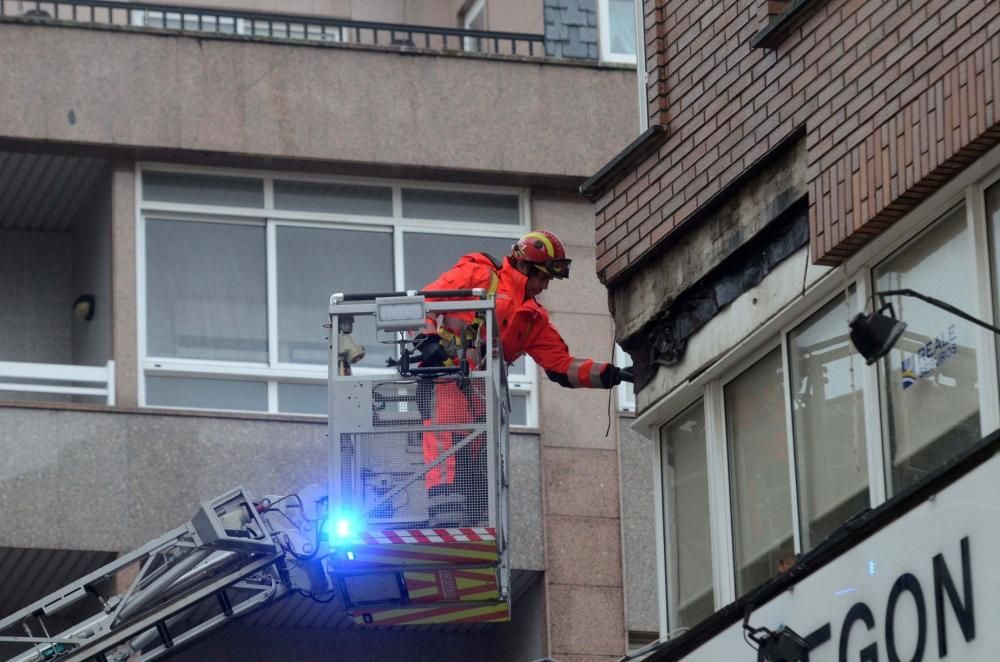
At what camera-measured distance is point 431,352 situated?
13445 mm

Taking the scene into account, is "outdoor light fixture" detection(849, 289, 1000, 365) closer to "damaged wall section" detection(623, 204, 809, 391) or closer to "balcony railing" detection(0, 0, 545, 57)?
"damaged wall section" detection(623, 204, 809, 391)

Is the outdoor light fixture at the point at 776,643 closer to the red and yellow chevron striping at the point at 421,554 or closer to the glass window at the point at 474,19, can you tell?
the red and yellow chevron striping at the point at 421,554

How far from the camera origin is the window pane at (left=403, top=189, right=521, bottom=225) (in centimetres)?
2166

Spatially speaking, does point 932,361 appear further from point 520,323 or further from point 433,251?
point 433,251

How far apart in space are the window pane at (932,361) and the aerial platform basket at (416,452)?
2.78 m

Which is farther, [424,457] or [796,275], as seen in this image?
[424,457]

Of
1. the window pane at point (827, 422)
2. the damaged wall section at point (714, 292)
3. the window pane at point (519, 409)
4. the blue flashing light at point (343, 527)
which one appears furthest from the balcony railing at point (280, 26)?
the window pane at point (827, 422)

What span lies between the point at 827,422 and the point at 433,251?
968 centimetres

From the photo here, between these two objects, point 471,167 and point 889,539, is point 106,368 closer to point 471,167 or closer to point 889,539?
point 471,167

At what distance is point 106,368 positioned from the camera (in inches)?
804

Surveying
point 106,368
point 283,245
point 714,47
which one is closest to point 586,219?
point 283,245

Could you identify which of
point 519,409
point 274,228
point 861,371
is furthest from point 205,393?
point 861,371

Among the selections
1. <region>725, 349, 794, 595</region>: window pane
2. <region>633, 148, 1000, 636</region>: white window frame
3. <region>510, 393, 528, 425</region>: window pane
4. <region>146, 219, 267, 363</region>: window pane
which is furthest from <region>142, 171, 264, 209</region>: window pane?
<region>725, 349, 794, 595</region>: window pane

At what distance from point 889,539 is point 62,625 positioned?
42.6 feet
